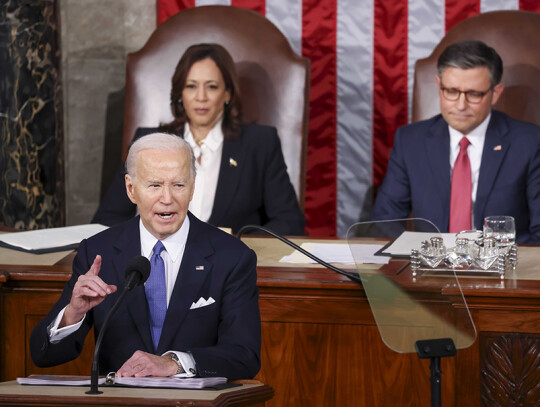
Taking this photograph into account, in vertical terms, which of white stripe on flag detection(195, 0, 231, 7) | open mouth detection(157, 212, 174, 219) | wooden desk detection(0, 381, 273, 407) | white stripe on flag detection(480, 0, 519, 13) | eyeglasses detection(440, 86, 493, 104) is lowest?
wooden desk detection(0, 381, 273, 407)

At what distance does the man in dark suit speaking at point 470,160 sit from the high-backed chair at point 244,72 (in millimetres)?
678

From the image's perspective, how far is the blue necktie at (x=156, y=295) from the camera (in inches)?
83.9

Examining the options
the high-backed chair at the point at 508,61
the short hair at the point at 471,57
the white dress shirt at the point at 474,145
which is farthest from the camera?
the high-backed chair at the point at 508,61

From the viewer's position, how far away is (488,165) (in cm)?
390

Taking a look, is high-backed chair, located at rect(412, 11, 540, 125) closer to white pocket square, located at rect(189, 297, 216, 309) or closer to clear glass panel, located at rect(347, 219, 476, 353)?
clear glass panel, located at rect(347, 219, 476, 353)

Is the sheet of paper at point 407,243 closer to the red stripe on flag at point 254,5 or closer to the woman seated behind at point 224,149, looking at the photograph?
the woman seated behind at point 224,149

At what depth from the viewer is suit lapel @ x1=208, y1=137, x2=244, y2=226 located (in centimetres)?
404

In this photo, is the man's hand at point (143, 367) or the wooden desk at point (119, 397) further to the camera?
the man's hand at point (143, 367)

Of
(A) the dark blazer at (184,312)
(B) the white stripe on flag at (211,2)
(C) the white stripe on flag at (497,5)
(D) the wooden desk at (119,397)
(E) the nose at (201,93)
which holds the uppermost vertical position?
(B) the white stripe on flag at (211,2)

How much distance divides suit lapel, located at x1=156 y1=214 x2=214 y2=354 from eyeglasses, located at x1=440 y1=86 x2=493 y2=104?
6.58 feet

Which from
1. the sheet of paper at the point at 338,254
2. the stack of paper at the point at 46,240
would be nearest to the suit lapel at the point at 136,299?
the sheet of paper at the point at 338,254

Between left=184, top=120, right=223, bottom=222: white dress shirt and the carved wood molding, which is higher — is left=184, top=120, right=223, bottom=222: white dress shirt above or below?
above

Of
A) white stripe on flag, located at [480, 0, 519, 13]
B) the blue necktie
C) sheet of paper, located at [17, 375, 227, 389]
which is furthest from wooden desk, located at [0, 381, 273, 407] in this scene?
white stripe on flag, located at [480, 0, 519, 13]

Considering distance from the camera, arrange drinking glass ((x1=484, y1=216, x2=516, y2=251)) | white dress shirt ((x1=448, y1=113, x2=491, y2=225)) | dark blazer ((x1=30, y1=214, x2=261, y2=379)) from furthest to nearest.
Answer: white dress shirt ((x1=448, y1=113, x2=491, y2=225))
drinking glass ((x1=484, y1=216, x2=516, y2=251))
dark blazer ((x1=30, y1=214, x2=261, y2=379))
